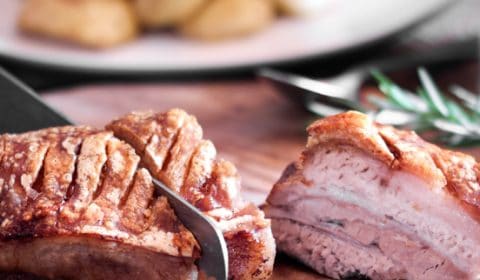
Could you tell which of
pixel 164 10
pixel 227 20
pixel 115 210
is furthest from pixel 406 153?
pixel 164 10

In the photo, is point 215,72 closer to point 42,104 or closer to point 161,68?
point 161,68

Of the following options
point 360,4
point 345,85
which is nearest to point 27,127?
point 345,85

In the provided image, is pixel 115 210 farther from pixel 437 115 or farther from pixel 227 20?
pixel 227 20

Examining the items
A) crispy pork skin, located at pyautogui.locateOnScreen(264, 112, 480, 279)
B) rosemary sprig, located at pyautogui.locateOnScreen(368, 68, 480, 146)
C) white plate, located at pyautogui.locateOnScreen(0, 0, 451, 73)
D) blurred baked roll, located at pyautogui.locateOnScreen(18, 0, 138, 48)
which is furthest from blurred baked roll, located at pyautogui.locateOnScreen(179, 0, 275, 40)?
crispy pork skin, located at pyautogui.locateOnScreen(264, 112, 480, 279)

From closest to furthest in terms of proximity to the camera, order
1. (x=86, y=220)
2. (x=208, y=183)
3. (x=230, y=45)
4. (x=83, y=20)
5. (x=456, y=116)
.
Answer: (x=86, y=220), (x=208, y=183), (x=456, y=116), (x=83, y=20), (x=230, y=45)

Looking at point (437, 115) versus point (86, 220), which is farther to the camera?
point (437, 115)

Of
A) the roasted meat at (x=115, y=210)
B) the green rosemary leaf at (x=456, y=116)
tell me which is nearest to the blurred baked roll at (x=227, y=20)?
the green rosemary leaf at (x=456, y=116)

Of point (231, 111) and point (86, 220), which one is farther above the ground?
point (231, 111)

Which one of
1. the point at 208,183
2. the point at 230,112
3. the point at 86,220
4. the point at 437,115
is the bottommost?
the point at 86,220
